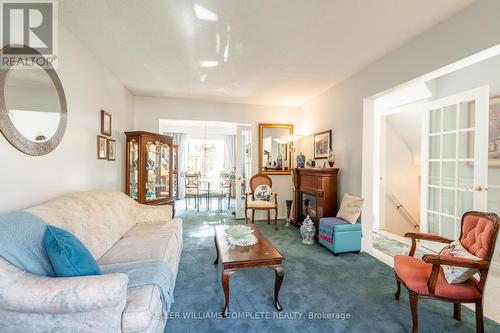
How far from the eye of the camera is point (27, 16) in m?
1.75

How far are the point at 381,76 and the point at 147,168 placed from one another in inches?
147

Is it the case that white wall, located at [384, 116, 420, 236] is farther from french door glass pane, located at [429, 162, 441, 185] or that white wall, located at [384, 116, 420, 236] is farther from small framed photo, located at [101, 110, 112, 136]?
small framed photo, located at [101, 110, 112, 136]

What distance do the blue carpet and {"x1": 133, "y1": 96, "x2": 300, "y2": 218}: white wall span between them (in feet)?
7.48

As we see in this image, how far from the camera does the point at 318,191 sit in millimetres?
3629

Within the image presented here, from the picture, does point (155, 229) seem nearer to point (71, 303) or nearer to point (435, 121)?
point (71, 303)

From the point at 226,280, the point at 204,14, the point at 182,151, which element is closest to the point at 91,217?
the point at 226,280

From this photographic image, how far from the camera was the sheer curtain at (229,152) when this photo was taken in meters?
8.50

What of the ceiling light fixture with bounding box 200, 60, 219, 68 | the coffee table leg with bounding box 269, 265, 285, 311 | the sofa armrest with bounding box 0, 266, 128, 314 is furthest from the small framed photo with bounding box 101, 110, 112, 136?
the coffee table leg with bounding box 269, 265, 285, 311

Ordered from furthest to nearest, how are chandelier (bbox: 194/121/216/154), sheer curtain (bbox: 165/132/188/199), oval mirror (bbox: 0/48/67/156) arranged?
1. chandelier (bbox: 194/121/216/154)
2. sheer curtain (bbox: 165/132/188/199)
3. oval mirror (bbox: 0/48/67/156)

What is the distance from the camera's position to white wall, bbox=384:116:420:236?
13.9 feet

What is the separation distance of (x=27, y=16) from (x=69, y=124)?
3.01ft

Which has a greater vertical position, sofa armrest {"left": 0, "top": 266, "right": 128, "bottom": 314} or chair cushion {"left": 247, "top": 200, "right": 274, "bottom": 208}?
sofa armrest {"left": 0, "top": 266, "right": 128, "bottom": 314}

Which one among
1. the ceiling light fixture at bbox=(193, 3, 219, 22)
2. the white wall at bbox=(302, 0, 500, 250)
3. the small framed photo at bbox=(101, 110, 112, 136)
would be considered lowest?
the small framed photo at bbox=(101, 110, 112, 136)

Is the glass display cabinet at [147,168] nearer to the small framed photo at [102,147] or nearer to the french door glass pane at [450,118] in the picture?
the small framed photo at [102,147]
